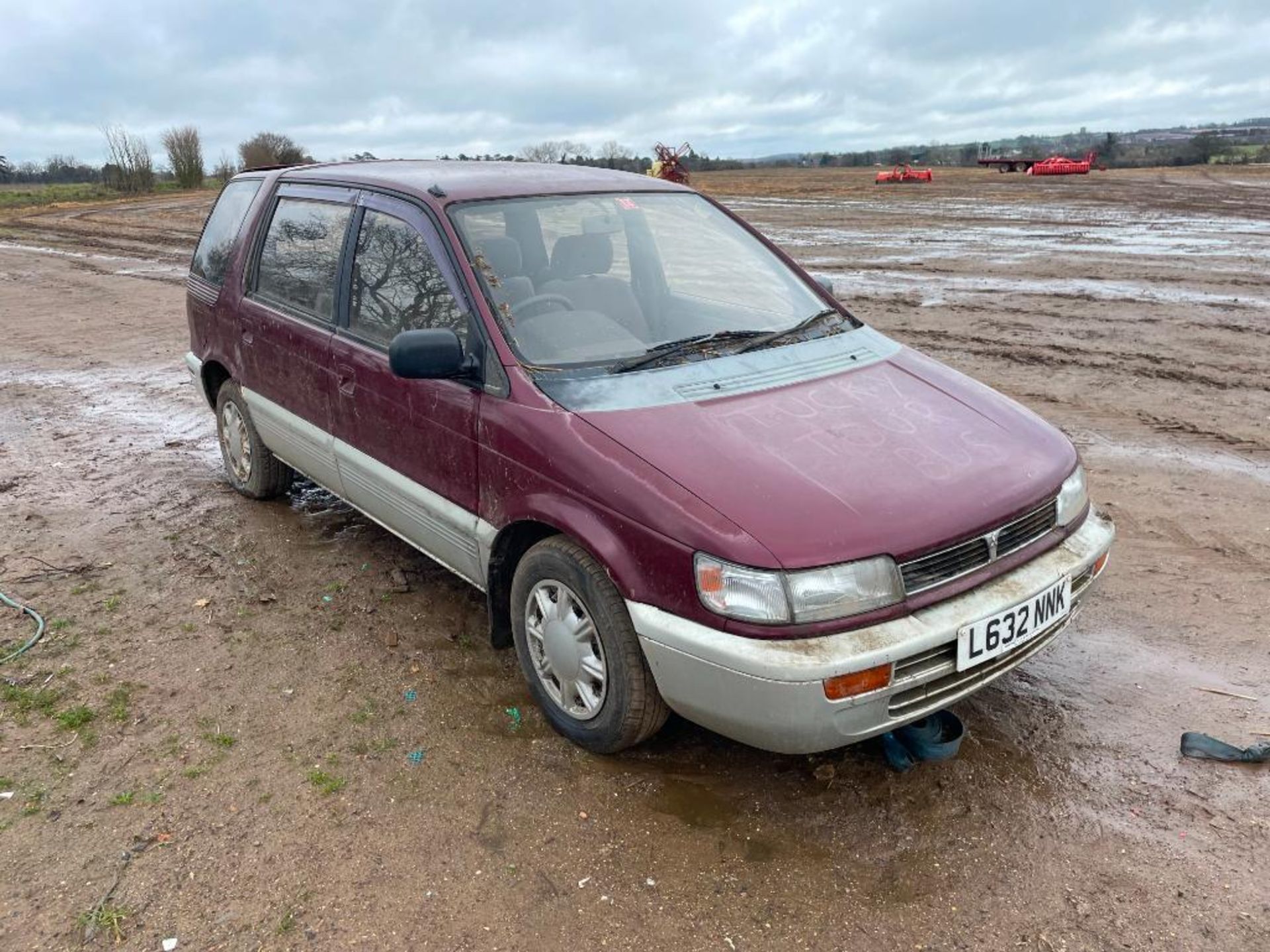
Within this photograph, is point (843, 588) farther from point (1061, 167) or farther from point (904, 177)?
point (1061, 167)

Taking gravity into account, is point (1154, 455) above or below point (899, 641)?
below

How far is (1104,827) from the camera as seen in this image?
2750 mm

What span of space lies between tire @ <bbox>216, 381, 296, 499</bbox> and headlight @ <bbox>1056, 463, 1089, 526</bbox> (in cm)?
380


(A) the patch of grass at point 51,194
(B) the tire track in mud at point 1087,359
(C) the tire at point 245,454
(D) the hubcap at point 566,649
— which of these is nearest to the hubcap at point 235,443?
(C) the tire at point 245,454

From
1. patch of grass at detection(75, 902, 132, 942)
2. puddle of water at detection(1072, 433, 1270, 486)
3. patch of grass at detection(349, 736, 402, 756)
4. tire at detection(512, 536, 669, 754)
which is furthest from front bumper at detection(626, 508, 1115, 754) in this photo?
puddle of water at detection(1072, 433, 1270, 486)

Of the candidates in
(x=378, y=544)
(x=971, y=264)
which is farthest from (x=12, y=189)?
(x=378, y=544)

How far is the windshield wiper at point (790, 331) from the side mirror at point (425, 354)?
3.39 ft

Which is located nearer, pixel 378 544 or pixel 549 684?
pixel 549 684

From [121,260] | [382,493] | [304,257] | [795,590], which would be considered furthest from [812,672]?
[121,260]

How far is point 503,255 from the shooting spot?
348 cm

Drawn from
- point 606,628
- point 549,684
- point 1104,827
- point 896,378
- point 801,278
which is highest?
point 801,278

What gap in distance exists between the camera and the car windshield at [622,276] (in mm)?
3357

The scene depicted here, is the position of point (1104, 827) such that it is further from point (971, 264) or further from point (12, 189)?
point (12, 189)

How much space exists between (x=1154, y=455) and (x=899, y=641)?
408 centimetres
